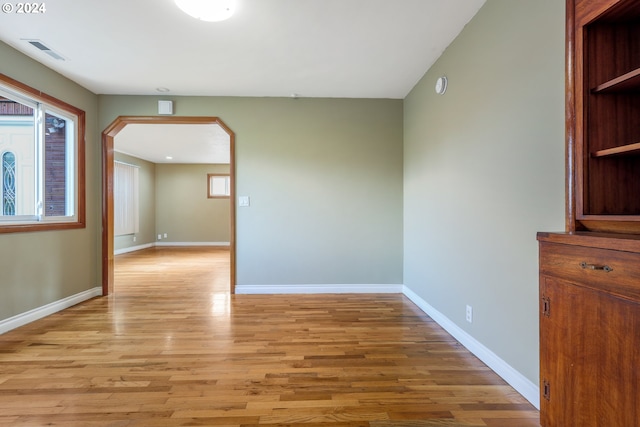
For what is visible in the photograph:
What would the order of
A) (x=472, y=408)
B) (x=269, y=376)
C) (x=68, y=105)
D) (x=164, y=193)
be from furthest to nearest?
1. (x=164, y=193)
2. (x=68, y=105)
3. (x=269, y=376)
4. (x=472, y=408)

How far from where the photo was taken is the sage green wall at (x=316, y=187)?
3537mm

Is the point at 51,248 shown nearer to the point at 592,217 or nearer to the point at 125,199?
the point at 592,217

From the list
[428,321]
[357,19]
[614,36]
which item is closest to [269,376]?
[428,321]

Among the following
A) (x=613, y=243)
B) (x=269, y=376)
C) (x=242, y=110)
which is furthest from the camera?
(x=242, y=110)

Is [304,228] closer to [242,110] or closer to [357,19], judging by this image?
[242,110]

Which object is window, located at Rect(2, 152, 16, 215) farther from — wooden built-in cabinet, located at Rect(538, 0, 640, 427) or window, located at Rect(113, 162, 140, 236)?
window, located at Rect(113, 162, 140, 236)

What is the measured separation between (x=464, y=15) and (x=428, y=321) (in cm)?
243

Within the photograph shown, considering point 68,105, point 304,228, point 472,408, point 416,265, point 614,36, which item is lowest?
point 472,408

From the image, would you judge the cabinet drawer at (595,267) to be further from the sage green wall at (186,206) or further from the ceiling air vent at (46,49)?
the sage green wall at (186,206)

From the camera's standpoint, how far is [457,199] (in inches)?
89.9

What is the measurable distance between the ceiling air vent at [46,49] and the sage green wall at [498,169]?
332 cm

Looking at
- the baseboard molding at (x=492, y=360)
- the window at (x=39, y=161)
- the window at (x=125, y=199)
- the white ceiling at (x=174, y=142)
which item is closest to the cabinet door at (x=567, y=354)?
the baseboard molding at (x=492, y=360)

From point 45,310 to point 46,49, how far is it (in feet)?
7.69

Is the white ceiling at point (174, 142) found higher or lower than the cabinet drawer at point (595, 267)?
higher
